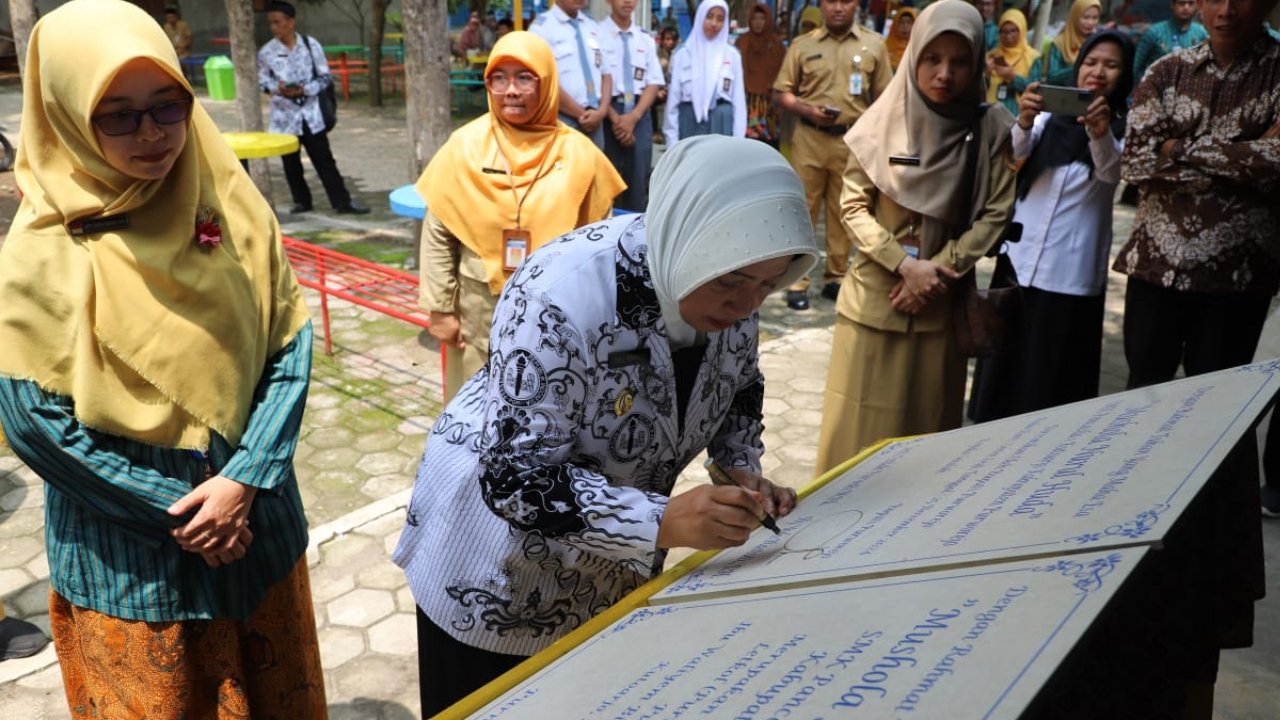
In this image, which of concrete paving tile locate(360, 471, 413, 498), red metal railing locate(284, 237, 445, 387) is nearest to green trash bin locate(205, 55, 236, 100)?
red metal railing locate(284, 237, 445, 387)

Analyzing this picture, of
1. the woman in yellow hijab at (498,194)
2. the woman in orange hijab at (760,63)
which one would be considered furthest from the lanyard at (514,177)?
the woman in orange hijab at (760,63)

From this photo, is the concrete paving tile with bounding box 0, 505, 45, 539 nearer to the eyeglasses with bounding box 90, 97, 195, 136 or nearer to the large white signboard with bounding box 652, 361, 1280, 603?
the eyeglasses with bounding box 90, 97, 195, 136

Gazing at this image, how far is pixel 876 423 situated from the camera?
128 inches

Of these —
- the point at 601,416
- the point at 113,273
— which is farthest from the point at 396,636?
the point at 601,416

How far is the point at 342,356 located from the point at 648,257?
4.19 m

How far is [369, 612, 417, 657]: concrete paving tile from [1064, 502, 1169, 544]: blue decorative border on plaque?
2261mm

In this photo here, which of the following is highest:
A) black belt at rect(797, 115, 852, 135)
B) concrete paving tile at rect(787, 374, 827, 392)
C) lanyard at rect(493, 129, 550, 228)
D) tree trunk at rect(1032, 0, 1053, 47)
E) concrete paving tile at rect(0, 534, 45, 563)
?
Result: tree trunk at rect(1032, 0, 1053, 47)

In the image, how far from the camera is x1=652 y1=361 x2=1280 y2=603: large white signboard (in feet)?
3.30

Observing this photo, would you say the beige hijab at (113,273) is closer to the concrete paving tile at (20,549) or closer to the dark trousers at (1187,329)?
the concrete paving tile at (20,549)

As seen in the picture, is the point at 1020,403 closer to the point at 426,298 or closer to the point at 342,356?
the point at 426,298

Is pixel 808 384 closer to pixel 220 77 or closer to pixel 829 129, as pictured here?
pixel 829 129

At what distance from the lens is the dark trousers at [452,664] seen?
163cm

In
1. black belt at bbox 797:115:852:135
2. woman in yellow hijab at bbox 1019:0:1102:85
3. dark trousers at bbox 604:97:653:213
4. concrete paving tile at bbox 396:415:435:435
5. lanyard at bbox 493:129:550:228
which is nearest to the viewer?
lanyard at bbox 493:129:550:228

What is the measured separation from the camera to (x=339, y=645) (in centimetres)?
284
